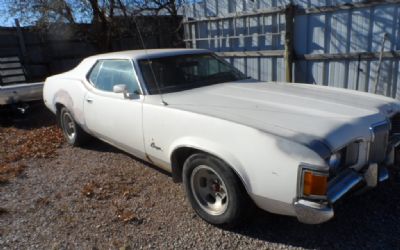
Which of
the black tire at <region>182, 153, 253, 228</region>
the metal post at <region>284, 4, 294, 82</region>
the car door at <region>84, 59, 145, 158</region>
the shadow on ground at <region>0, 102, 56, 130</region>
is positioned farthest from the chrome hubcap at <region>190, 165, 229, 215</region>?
the shadow on ground at <region>0, 102, 56, 130</region>

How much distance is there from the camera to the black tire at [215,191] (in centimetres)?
263

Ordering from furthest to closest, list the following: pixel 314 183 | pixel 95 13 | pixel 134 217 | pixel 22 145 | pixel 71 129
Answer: pixel 95 13 < pixel 22 145 < pixel 71 129 < pixel 134 217 < pixel 314 183

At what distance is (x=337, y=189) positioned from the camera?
2377 millimetres

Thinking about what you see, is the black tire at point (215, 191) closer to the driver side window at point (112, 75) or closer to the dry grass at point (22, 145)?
the driver side window at point (112, 75)

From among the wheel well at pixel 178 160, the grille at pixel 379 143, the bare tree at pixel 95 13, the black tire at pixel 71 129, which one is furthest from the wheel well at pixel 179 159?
the bare tree at pixel 95 13

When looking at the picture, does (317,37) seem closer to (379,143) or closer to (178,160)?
(379,143)

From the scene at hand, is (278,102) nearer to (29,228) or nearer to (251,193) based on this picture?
(251,193)

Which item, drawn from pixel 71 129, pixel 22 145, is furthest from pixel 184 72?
pixel 22 145

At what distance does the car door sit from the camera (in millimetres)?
3520

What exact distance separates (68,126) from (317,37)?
194 inches

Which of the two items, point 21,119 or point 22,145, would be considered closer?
point 22,145

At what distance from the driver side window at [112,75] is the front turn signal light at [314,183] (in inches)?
82.4

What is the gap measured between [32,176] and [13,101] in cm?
323

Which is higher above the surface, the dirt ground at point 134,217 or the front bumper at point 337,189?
the front bumper at point 337,189
